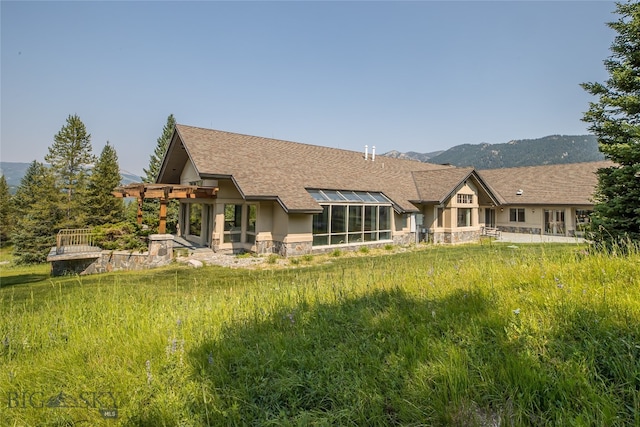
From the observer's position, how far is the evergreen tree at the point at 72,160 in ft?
98.4

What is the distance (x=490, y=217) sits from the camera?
29500mm

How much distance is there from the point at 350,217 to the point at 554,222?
20517 millimetres

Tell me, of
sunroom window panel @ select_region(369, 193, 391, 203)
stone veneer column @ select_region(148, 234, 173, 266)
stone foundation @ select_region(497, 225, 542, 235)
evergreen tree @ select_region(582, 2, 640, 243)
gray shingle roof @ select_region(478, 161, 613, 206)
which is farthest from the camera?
stone foundation @ select_region(497, 225, 542, 235)

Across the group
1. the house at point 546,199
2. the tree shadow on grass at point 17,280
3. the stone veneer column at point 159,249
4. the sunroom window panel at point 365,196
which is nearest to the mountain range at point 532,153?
the house at point 546,199

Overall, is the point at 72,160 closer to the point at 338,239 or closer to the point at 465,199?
the point at 338,239

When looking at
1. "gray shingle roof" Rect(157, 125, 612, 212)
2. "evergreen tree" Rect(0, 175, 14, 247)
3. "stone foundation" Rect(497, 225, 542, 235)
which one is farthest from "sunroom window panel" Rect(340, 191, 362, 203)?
"evergreen tree" Rect(0, 175, 14, 247)

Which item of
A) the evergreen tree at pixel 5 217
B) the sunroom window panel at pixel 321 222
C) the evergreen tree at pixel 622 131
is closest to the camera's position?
the evergreen tree at pixel 622 131

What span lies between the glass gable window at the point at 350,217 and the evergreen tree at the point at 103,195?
2288 centimetres

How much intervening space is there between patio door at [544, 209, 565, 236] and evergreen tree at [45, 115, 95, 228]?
144 ft

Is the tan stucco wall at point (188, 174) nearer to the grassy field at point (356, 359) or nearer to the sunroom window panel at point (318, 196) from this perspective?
the sunroom window panel at point (318, 196)

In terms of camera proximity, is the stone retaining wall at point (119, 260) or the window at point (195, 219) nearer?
the stone retaining wall at point (119, 260)

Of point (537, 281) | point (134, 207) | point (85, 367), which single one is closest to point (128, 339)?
point (85, 367)

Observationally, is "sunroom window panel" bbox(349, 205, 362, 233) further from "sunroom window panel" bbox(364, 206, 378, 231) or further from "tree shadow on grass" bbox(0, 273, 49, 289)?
"tree shadow on grass" bbox(0, 273, 49, 289)

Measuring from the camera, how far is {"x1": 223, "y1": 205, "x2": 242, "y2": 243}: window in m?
16.4
